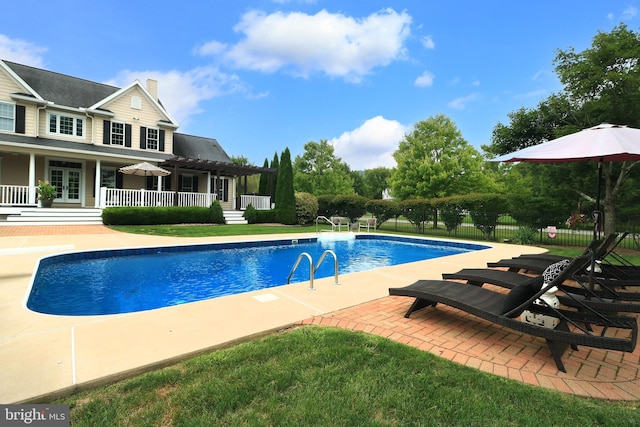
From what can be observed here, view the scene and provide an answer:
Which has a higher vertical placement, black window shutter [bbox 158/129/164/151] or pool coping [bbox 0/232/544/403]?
black window shutter [bbox 158/129/164/151]

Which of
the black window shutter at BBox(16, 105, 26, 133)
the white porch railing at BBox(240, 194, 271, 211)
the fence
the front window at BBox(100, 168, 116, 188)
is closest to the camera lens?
the fence

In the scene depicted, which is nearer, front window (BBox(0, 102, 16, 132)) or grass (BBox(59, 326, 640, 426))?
grass (BBox(59, 326, 640, 426))

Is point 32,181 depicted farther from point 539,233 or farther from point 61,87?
point 539,233

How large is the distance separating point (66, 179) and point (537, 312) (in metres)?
23.2

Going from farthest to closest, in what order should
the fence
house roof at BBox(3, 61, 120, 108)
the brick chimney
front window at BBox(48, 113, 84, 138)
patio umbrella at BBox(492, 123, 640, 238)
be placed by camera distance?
the brick chimney
house roof at BBox(3, 61, 120, 108)
front window at BBox(48, 113, 84, 138)
the fence
patio umbrella at BBox(492, 123, 640, 238)

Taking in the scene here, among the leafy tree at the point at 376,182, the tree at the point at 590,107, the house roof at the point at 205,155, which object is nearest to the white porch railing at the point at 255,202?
the house roof at the point at 205,155

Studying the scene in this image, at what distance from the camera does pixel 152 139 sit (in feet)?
67.8

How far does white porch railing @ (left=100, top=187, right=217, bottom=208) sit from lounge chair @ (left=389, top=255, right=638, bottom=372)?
58.5ft

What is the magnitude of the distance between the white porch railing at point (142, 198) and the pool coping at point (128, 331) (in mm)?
12446

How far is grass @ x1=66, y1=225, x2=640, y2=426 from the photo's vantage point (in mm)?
2012

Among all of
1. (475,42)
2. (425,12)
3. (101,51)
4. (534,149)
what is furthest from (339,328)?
(101,51)

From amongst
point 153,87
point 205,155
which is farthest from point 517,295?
point 153,87

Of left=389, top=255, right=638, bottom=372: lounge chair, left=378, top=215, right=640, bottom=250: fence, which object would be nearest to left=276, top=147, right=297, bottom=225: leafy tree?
left=378, top=215, right=640, bottom=250: fence

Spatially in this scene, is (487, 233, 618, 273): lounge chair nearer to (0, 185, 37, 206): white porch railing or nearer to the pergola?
the pergola
